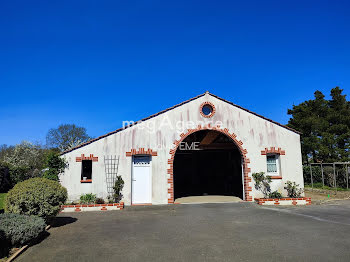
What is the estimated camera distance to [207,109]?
13758mm

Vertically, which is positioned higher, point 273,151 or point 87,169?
point 273,151

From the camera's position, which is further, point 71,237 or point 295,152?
point 295,152

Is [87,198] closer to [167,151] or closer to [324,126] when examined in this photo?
[167,151]

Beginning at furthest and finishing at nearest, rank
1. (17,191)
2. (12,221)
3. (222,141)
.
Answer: (222,141) → (17,191) → (12,221)

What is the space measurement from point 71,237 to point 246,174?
30.3 feet

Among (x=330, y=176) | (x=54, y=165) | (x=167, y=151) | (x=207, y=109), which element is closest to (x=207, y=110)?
(x=207, y=109)

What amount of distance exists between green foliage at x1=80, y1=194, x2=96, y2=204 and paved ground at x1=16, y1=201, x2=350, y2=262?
170cm

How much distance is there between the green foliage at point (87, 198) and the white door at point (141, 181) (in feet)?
6.43

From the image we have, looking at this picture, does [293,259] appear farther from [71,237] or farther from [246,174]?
[246,174]

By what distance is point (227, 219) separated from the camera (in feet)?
29.1

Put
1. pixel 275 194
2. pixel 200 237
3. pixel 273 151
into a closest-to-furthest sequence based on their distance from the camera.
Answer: pixel 200 237 → pixel 275 194 → pixel 273 151

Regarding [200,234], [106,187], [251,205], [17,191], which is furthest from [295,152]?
[17,191]

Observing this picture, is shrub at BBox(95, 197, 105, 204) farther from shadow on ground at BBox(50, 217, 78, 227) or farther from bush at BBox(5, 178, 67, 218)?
bush at BBox(5, 178, 67, 218)

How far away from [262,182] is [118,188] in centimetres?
753
